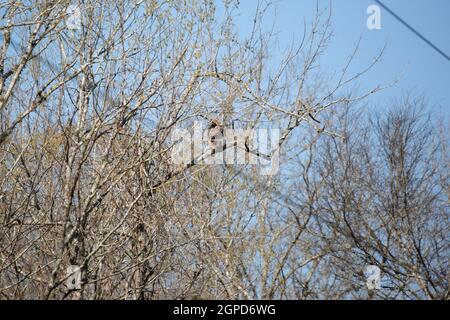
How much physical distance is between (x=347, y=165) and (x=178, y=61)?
636cm

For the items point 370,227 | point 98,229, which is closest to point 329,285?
point 370,227

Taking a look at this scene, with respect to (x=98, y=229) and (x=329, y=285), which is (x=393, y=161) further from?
(x=98, y=229)

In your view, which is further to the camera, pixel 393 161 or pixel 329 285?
pixel 393 161

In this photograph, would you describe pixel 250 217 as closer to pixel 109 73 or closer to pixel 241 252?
pixel 241 252

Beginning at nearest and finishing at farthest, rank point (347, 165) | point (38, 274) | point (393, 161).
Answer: point (38, 274) → point (347, 165) → point (393, 161)

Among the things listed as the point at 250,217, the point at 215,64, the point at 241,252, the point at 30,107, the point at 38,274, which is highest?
the point at 215,64

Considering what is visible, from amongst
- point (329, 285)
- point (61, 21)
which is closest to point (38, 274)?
A: point (61, 21)

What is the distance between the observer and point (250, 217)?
20.6 ft

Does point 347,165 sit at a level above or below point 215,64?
above

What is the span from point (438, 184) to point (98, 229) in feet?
24.8

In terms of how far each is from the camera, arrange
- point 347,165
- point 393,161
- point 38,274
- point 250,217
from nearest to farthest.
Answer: point 38,274 < point 250,217 < point 347,165 < point 393,161

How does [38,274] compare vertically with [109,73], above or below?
below

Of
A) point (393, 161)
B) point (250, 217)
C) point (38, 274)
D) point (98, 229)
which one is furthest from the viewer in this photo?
point (393, 161)

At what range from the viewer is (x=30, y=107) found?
→ 4766mm
